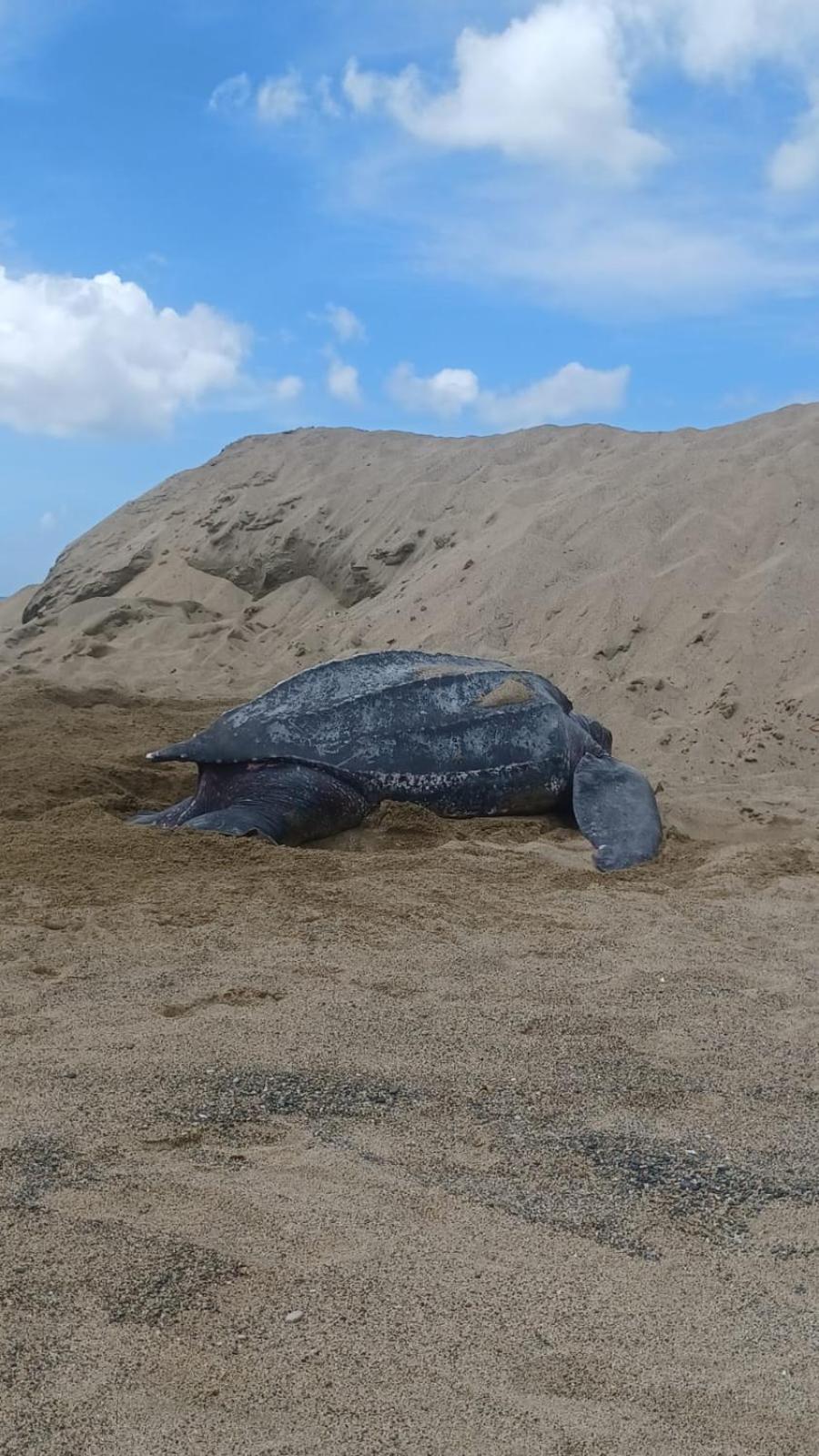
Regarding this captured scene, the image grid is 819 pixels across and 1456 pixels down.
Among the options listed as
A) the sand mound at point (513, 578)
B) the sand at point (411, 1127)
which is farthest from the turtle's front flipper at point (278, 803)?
the sand mound at point (513, 578)

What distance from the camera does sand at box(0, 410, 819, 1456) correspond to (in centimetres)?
140

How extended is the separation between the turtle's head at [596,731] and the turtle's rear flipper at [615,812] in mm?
322

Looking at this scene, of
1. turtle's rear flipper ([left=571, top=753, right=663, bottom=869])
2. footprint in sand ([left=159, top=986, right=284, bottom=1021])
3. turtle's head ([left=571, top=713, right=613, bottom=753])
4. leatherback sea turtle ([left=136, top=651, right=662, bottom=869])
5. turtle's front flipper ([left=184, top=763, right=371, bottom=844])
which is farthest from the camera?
turtle's head ([left=571, top=713, right=613, bottom=753])

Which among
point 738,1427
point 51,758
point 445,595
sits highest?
point 445,595

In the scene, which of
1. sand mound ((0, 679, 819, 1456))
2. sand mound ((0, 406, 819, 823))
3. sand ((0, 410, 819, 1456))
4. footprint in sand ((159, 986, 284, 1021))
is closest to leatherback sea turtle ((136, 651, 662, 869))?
sand ((0, 410, 819, 1456))

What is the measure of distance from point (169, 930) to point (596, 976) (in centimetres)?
116

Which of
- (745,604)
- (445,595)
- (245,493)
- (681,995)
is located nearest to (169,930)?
(681,995)

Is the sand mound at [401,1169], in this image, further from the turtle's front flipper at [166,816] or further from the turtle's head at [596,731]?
the turtle's head at [596,731]

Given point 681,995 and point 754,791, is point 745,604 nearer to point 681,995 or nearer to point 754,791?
point 754,791

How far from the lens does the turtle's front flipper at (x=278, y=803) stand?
183 inches

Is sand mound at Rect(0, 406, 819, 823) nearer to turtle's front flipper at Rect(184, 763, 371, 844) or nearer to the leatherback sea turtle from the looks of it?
the leatherback sea turtle

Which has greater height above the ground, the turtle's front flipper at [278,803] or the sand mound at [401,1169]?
the turtle's front flipper at [278,803]

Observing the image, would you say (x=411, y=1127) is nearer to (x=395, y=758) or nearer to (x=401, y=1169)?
(x=401, y=1169)

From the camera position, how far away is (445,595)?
9.35 m
